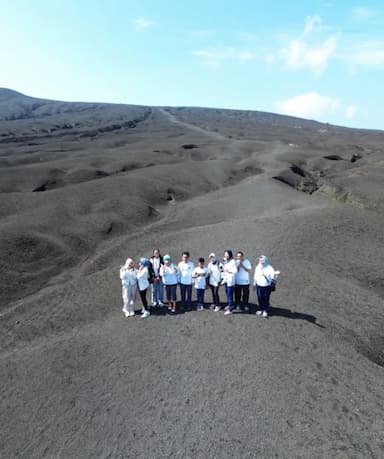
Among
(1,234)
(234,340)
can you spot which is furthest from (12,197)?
(234,340)

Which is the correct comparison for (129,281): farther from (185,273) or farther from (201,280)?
(201,280)

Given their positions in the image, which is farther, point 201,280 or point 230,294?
point 201,280

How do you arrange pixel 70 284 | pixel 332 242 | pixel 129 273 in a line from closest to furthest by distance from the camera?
pixel 129 273
pixel 70 284
pixel 332 242

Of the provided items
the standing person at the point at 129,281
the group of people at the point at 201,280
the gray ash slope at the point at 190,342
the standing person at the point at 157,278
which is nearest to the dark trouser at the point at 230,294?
the group of people at the point at 201,280

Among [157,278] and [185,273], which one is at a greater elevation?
[185,273]

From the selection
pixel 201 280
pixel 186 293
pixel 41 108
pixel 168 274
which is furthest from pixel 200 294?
pixel 41 108

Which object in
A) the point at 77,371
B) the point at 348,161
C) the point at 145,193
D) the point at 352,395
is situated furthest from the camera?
the point at 348,161

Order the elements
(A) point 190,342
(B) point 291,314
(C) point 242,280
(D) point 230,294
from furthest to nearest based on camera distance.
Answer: (B) point 291,314, (D) point 230,294, (C) point 242,280, (A) point 190,342

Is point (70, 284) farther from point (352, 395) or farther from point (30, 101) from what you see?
point (30, 101)
